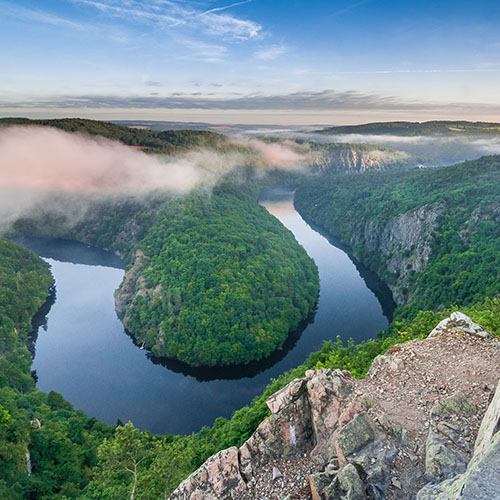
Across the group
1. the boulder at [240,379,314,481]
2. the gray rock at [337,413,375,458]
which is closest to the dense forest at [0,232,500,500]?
the boulder at [240,379,314,481]

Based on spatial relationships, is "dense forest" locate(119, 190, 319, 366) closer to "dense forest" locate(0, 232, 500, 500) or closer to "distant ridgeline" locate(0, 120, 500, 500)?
"distant ridgeline" locate(0, 120, 500, 500)

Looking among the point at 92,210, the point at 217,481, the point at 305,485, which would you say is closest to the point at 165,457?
the point at 217,481

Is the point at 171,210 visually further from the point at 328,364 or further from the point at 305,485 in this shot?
the point at 305,485

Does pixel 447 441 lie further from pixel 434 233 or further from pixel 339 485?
pixel 434 233

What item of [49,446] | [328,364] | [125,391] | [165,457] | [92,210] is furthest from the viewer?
[92,210]

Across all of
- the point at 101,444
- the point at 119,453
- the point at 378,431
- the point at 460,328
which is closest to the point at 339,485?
the point at 378,431

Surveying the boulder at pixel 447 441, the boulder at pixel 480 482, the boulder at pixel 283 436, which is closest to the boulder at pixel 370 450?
the boulder at pixel 447 441
